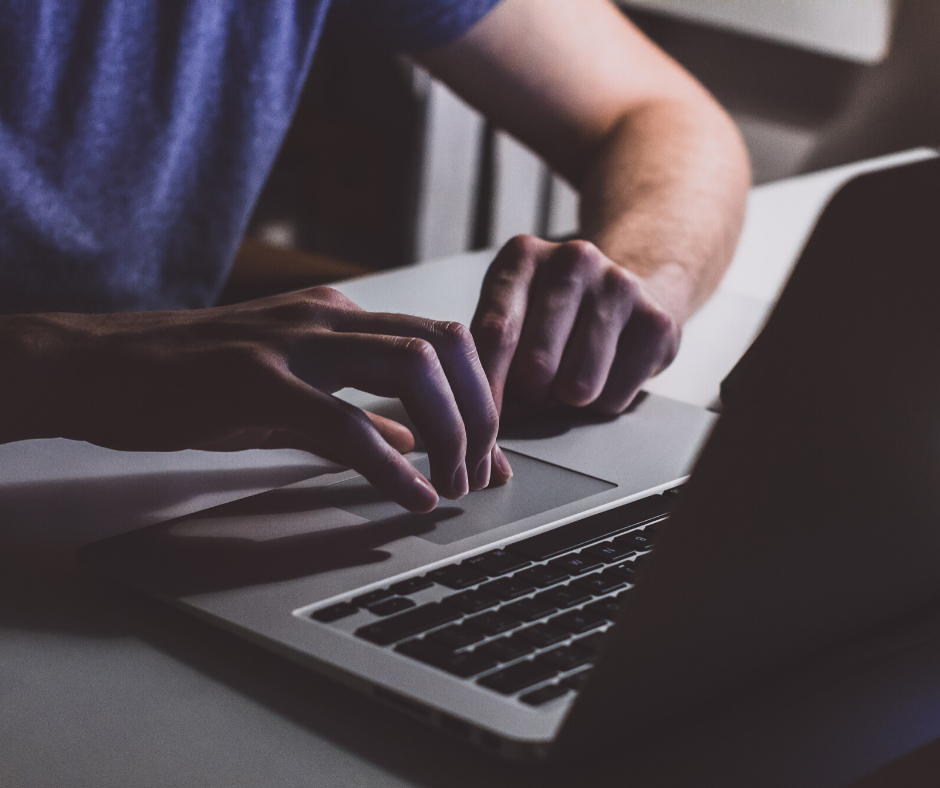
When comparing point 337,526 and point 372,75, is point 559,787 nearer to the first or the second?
point 337,526

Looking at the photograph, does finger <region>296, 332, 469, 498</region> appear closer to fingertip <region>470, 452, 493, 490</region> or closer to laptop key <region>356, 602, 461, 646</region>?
fingertip <region>470, 452, 493, 490</region>

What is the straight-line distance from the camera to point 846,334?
27cm

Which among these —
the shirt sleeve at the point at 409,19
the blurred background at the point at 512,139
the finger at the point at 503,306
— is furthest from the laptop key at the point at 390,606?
the blurred background at the point at 512,139

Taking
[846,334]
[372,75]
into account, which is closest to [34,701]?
[846,334]

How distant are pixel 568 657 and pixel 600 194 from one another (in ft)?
2.40

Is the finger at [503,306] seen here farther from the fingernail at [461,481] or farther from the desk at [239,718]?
the desk at [239,718]

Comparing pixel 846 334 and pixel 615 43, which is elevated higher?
pixel 615 43

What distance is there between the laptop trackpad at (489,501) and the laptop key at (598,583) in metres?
→ 0.07

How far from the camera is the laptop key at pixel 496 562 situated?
1.32 ft

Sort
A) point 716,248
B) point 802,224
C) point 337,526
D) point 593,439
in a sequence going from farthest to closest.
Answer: point 802,224 → point 716,248 → point 593,439 → point 337,526

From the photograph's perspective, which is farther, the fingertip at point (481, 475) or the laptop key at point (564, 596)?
the fingertip at point (481, 475)

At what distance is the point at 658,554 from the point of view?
0.88 feet

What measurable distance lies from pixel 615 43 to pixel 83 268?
0.60 m

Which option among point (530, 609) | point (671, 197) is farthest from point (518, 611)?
point (671, 197)
